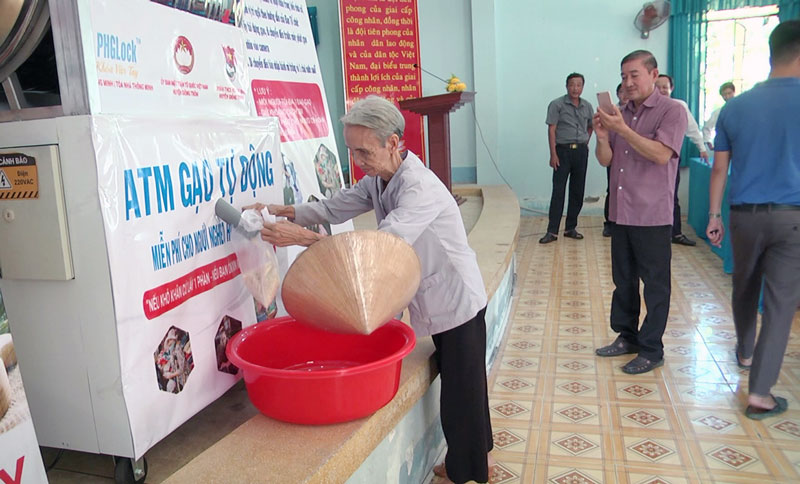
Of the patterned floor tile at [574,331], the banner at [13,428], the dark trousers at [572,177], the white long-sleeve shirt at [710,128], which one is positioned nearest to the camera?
the banner at [13,428]

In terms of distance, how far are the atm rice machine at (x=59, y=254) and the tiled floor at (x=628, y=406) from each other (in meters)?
1.25

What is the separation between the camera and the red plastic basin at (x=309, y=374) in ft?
4.44

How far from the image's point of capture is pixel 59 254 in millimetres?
1268

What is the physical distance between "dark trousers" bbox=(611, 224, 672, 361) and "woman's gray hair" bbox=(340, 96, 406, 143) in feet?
5.13

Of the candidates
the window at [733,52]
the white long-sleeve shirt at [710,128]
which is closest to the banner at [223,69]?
the white long-sleeve shirt at [710,128]

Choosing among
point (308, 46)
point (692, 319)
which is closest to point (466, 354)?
point (308, 46)

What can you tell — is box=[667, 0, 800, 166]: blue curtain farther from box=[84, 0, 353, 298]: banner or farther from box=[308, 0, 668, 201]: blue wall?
box=[84, 0, 353, 298]: banner

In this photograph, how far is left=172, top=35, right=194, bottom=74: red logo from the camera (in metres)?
1.55

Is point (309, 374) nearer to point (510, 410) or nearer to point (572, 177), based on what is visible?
point (510, 410)

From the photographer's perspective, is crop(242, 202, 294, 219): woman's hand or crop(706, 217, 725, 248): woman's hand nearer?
crop(242, 202, 294, 219): woman's hand

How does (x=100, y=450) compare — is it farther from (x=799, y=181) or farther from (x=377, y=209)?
(x=799, y=181)

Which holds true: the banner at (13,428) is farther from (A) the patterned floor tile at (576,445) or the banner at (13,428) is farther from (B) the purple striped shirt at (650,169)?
(B) the purple striped shirt at (650,169)

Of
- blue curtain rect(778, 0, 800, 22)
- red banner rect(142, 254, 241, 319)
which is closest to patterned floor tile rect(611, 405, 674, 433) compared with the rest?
red banner rect(142, 254, 241, 319)

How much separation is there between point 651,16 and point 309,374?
617 cm
